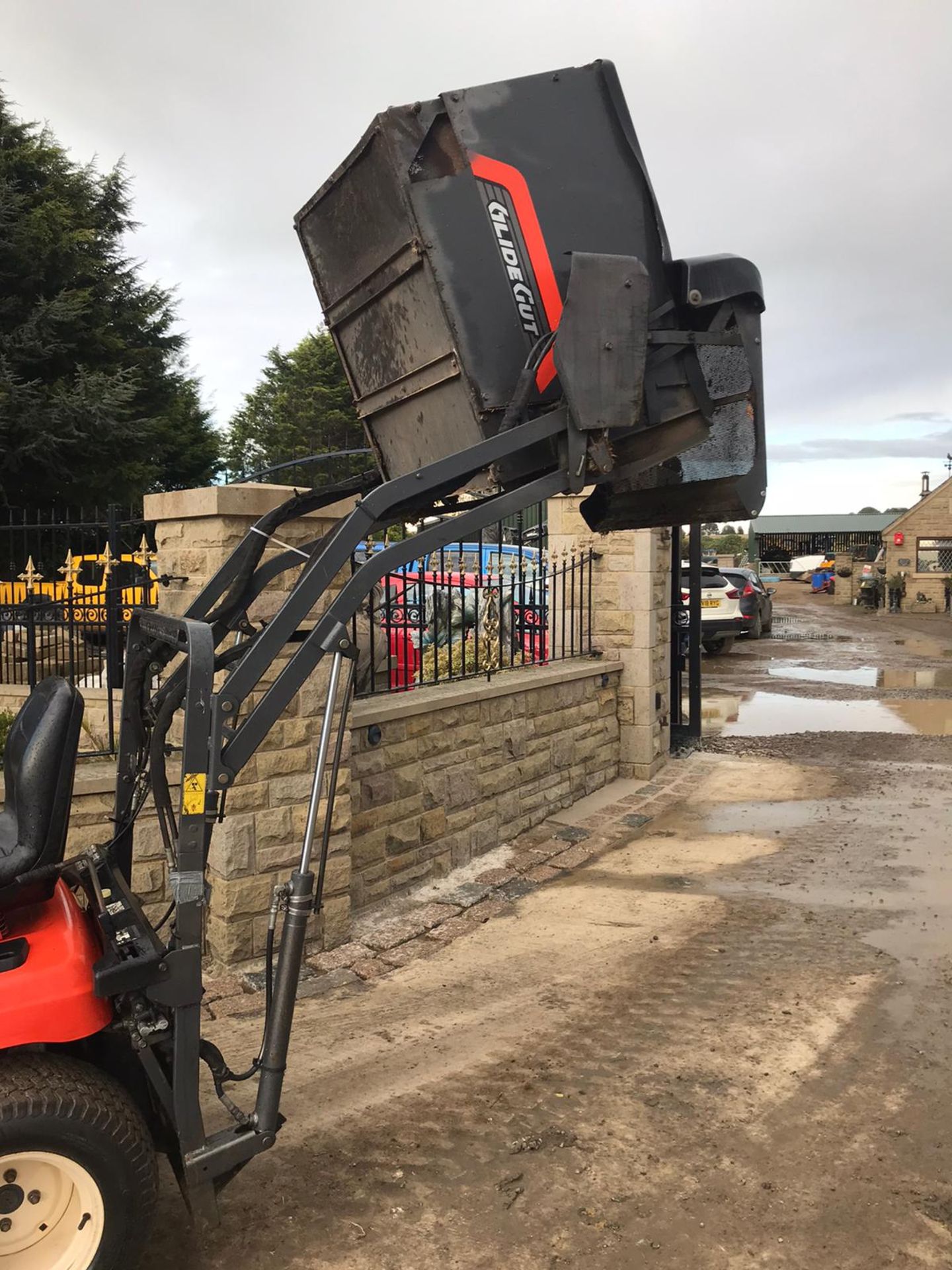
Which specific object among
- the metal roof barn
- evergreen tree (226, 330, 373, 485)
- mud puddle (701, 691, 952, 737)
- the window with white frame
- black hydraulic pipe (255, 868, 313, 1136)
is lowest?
mud puddle (701, 691, 952, 737)

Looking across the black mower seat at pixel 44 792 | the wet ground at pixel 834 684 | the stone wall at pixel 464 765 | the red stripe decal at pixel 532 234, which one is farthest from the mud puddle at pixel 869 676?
the black mower seat at pixel 44 792

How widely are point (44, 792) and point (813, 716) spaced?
1133 centimetres

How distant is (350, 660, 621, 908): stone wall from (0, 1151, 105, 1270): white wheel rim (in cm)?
307

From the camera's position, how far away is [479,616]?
23.8 ft

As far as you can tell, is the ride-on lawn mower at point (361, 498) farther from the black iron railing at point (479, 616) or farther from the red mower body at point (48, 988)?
the black iron railing at point (479, 616)

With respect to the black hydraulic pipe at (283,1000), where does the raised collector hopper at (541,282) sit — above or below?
above

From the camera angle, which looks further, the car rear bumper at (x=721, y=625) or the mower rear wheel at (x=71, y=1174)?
the car rear bumper at (x=721, y=625)

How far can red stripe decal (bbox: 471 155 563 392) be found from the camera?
2793mm

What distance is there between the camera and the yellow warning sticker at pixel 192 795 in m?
2.23

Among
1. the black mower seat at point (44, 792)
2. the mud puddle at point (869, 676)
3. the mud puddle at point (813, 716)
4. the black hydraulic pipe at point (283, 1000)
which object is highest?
the black mower seat at point (44, 792)

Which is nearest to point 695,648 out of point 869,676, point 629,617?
point 629,617

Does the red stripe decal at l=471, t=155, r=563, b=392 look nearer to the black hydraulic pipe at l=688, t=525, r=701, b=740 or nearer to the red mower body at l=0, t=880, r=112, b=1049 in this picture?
the red mower body at l=0, t=880, r=112, b=1049

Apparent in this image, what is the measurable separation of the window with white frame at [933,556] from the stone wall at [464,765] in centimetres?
3271

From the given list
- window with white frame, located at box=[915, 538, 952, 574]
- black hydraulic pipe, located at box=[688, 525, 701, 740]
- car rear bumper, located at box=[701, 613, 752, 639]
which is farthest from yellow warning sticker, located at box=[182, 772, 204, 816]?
window with white frame, located at box=[915, 538, 952, 574]
